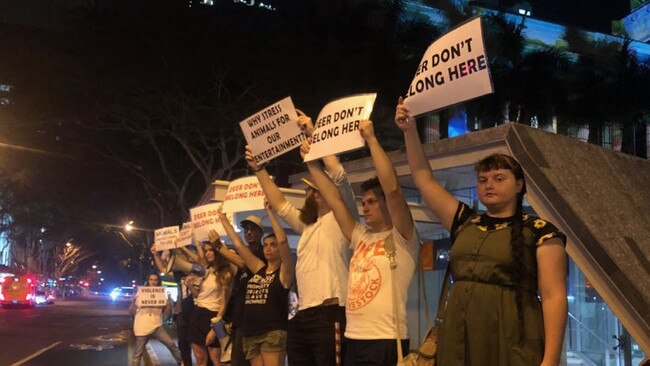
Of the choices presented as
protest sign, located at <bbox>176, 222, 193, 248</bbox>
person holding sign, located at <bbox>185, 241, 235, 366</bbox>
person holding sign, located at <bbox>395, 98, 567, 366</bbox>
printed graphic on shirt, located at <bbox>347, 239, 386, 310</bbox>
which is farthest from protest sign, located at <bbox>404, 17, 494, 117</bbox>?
protest sign, located at <bbox>176, 222, 193, 248</bbox>

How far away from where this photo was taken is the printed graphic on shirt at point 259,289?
211 inches

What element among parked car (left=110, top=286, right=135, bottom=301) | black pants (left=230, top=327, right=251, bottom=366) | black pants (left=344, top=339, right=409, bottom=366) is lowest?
parked car (left=110, top=286, right=135, bottom=301)

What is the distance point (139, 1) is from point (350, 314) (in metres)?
18.7

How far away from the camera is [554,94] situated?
30.5 meters

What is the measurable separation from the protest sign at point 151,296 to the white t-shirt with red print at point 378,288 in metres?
6.87

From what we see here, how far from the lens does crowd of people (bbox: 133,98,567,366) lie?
9.00 feet

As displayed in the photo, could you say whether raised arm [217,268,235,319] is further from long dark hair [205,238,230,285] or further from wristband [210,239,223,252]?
wristband [210,239,223,252]

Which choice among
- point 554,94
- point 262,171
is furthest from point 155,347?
point 554,94

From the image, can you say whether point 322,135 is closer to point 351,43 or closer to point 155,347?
point 155,347

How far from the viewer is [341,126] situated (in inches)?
167

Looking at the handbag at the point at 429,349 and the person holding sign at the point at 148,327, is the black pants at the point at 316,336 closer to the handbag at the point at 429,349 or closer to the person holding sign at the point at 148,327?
the handbag at the point at 429,349

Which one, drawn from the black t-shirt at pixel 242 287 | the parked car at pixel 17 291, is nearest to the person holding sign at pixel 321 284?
the black t-shirt at pixel 242 287

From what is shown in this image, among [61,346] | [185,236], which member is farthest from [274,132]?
[61,346]

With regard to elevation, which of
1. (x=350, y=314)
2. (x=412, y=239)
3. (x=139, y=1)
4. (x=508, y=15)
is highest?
(x=508, y=15)
